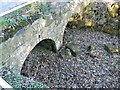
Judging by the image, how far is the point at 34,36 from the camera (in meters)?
5.77

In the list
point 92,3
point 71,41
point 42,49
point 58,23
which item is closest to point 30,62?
point 42,49

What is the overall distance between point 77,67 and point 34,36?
1.98 metres

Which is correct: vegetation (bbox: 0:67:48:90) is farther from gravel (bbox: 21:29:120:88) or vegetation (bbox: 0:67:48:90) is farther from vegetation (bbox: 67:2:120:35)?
vegetation (bbox: 67:2:120:35)

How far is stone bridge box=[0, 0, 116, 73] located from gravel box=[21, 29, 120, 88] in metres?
0.66

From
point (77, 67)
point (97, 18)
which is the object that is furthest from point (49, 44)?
point (97, 18)

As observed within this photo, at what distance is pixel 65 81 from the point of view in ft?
21.3

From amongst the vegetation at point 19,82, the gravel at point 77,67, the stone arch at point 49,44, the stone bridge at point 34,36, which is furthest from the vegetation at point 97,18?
the vegetation at point 19,82

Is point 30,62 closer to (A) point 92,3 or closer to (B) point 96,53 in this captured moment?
(B) point 96,53

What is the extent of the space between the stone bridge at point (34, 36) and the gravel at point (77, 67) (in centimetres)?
66

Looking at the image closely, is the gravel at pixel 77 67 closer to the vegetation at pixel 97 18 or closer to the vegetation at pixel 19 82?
the vegetation at pixel 97 18

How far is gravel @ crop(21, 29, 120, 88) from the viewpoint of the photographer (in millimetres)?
6504

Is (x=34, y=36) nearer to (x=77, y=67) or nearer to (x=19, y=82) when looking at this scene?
(x=77, y=67)

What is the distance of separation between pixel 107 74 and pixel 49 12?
2508mm

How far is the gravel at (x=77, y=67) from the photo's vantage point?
21.3 ft
